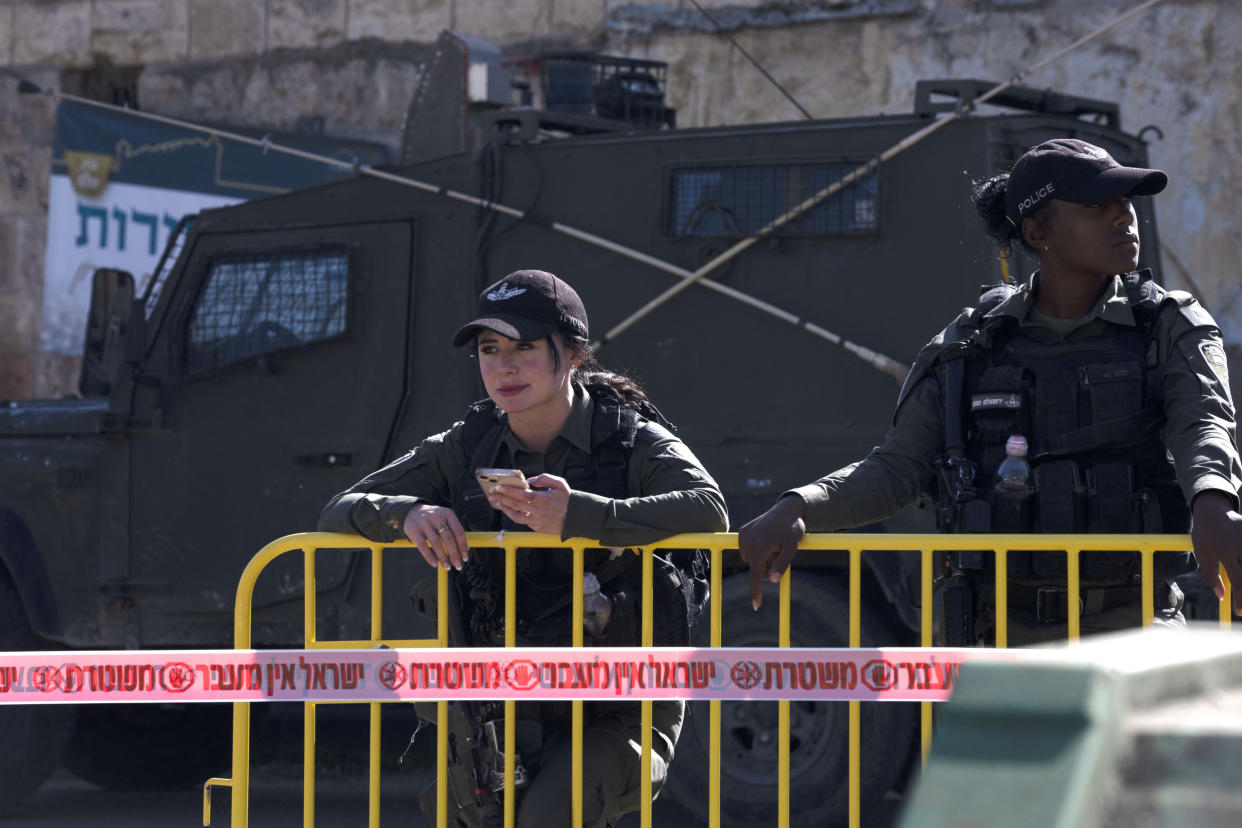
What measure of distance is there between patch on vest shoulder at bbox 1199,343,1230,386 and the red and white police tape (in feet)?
2.20

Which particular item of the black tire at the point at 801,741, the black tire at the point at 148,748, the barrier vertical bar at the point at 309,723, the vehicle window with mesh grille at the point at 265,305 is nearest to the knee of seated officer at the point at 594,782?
the barrier vertical bar at the point at 309,723

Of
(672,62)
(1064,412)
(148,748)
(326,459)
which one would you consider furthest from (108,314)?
(672,62)

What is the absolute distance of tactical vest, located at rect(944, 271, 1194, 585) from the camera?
3.15m

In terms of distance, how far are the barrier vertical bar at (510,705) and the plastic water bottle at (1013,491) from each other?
957 millimetres

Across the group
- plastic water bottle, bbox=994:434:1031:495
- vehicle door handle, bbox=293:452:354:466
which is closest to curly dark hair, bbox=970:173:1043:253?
plastic water bottle, bbox=994:434:1031:495

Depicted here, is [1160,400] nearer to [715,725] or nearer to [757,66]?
[715,725]

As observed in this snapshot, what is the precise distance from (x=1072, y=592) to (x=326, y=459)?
A: 3.62 m

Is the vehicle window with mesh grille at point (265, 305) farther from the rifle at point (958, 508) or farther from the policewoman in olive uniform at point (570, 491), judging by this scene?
the rifle at point (958, 508)

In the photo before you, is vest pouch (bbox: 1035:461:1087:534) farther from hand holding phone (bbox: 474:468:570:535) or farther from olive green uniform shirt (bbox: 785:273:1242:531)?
hand holding phone (bbox: 474:468:570:535)

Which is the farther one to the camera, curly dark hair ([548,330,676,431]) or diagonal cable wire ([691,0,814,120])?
diagonal cable wire ([691,0,814,120])

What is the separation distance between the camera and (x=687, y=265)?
19.6ft

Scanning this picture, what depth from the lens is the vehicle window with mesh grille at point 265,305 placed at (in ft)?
20.4

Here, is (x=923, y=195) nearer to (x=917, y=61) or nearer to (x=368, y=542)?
(x=368, y=542)

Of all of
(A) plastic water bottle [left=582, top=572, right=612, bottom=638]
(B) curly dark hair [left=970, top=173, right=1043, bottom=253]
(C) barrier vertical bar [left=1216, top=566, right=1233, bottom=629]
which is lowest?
(A) plastic water bottle [left=582, top=572, right=612, bottom=638]
